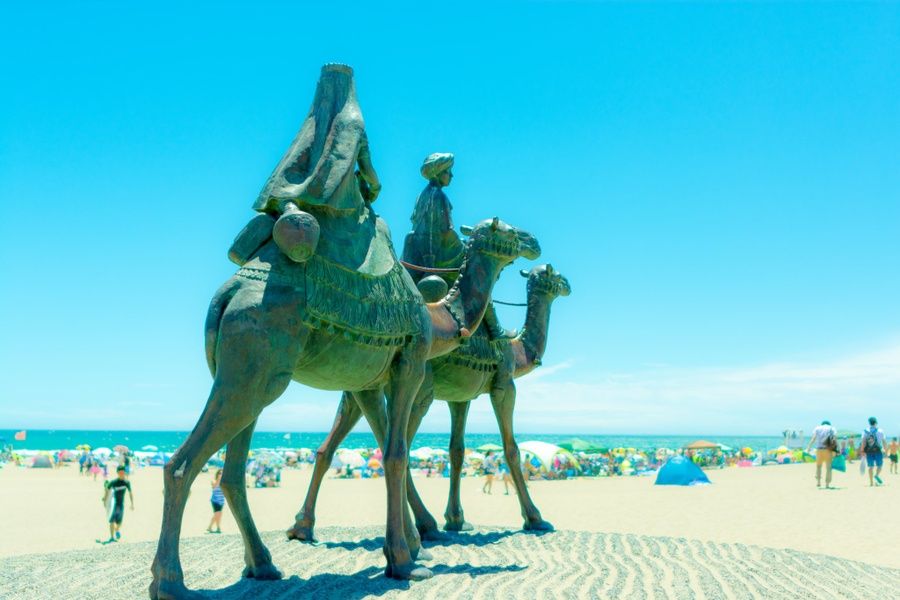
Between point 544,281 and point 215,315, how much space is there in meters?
6.75

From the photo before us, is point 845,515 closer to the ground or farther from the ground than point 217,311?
closer to the ground

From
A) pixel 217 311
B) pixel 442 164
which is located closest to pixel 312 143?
pixel 217 311

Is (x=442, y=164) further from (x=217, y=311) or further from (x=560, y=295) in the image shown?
(x=217, y=311)

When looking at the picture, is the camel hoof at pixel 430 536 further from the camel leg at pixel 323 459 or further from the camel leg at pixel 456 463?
the camel leg at pixel 323 459

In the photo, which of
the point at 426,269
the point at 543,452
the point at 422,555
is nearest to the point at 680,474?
the point at 543,452

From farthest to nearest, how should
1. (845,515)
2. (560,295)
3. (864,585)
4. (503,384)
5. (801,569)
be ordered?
(845,515) → (560,295) → (503,384) → (801,569) → (864,585)

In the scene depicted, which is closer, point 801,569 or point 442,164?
point 801,569

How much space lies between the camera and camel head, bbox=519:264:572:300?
1248 cm

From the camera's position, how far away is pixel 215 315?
21.8 ft

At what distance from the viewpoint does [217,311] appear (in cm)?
666

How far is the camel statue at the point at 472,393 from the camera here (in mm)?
10328

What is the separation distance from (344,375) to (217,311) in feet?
4.56

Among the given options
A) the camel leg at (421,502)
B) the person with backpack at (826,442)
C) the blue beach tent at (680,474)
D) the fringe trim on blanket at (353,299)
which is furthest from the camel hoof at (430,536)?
the blue beach tent at (680,474)

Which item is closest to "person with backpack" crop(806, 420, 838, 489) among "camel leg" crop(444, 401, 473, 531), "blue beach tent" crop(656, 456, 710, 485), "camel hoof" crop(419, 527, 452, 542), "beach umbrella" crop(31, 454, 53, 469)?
"blue beach tent" crop(656, 456, 710, 485)
